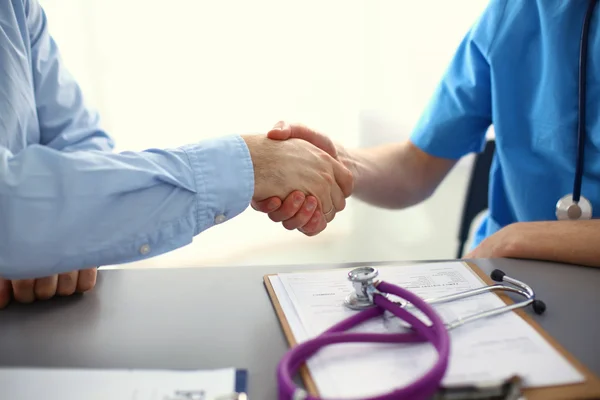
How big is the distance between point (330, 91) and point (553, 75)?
89cm

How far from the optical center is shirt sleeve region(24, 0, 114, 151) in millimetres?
985

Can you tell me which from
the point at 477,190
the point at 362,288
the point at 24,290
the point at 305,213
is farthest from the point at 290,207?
the point at 477,190

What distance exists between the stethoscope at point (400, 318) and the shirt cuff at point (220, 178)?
0.63 ft

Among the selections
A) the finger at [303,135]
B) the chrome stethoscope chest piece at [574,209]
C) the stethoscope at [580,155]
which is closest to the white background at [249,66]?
the finger at [303,135]

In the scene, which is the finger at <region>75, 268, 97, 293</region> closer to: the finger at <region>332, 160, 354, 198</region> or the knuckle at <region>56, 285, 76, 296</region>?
the knuckle at <region>56, 285, 76, 296</region>

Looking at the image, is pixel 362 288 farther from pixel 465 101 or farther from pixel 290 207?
pixel 465 101

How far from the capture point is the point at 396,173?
4.10 ft

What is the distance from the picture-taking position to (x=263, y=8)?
1.67 m

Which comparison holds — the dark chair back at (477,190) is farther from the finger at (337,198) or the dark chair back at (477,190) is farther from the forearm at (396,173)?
the finger at (337,198)

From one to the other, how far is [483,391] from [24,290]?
55 cm

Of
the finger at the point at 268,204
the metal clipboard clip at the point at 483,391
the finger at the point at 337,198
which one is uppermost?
the metal clipboard clip at the point at 483,391

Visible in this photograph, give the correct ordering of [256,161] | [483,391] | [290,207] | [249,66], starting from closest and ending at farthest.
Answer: [483,391] < [256,161] < [290,207] < [249,66]

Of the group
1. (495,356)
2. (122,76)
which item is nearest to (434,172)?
(495,356)

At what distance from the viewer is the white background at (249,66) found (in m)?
1.62
